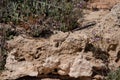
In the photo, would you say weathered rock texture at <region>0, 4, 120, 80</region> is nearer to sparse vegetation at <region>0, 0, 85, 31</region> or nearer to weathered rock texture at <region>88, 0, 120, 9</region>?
sparse vegetation at <region>0, 0, 85, 31</region>

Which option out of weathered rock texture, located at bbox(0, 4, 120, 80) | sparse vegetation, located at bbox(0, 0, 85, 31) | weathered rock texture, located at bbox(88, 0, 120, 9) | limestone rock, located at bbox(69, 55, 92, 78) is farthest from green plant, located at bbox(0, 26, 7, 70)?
weathered rock texture, located at bbox(88, 0, 120, 9)

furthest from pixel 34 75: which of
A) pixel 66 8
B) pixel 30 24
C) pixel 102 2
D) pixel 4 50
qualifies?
pixel 102 2

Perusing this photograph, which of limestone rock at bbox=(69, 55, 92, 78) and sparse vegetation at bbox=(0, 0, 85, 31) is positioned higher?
sparse vegetation at bbox=(0, 0, 85, 31)

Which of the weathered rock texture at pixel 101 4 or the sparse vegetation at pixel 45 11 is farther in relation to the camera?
the weathered rock texture at pixel 101 4

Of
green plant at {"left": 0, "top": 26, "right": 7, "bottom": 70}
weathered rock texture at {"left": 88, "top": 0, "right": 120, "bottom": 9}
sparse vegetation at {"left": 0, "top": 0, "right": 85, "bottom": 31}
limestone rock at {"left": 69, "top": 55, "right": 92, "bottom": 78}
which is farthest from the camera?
weathered rock texture at {"left": 88, "top": 0, "right": 120, "bottom": 9}

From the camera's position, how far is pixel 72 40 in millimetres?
5512

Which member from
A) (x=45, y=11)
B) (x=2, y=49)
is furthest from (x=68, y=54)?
(x=45, y=11)

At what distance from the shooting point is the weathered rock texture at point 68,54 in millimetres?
5348

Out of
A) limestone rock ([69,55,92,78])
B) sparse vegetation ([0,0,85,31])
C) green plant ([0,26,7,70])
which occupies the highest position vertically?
sparse vegetation ([0,0,85,31])

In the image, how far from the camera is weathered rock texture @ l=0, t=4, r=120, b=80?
535 cm

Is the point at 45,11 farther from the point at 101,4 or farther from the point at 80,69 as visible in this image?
the point at 80,69

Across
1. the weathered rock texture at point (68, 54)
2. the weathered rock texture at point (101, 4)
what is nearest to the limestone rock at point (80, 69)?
the weathered rock texture at point (68, 54)

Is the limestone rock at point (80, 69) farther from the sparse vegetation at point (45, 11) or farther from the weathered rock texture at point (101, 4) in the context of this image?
the weathered rock texture at point (101, 4)

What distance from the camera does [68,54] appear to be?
18.1 ft
